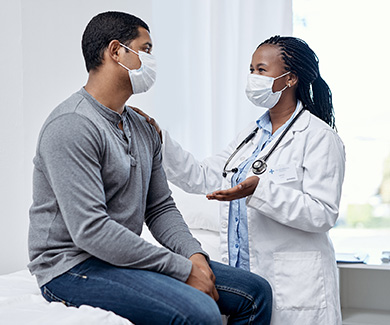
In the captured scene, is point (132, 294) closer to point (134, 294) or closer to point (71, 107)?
point (134, 294)

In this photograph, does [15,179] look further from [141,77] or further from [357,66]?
[357,66]

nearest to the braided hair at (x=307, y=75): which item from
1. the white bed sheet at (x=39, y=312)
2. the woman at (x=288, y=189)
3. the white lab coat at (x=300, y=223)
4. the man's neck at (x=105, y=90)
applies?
the woman at (x=288, y=189)

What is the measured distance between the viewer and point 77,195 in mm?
1325

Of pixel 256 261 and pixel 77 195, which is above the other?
pixel 77 195

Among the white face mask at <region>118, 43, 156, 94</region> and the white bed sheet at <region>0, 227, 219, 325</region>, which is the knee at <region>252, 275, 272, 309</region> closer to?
the white bed sheet at <region>0, 227, 219, 325</region>

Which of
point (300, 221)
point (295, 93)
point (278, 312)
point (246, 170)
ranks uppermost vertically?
point (295, 93)

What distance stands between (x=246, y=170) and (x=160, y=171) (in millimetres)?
373

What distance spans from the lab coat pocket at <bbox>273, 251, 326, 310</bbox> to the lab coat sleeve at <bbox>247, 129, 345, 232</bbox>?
4.2 inches

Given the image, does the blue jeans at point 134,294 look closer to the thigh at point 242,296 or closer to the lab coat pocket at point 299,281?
the thigh at point 242,296

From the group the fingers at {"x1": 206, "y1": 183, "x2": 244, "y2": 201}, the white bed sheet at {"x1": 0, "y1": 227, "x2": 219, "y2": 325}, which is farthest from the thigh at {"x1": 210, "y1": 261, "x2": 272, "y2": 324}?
the white bed sheet at {"x1": 0, "y1": 227, "x2": 219, "y2": 325}

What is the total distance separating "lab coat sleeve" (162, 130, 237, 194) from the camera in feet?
6.70

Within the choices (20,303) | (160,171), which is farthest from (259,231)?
(20,303)

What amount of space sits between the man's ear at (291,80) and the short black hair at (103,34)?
2.21 ft

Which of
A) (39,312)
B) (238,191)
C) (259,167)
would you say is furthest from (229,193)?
(39,312)
